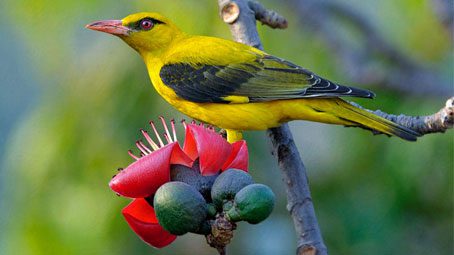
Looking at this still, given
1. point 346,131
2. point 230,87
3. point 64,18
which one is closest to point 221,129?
point 230,87

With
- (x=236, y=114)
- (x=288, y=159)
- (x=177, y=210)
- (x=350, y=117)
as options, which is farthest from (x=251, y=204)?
(x=236, y=114)

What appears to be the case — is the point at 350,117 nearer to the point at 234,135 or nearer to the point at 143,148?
the point at 234,135

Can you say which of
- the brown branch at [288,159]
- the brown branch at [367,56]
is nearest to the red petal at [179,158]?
the brown branch at [288,159]

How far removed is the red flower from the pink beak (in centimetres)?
153

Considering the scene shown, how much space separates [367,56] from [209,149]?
3233mm

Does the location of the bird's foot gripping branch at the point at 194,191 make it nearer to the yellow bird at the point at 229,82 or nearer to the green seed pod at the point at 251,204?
the green seed pod at the point at 251,204

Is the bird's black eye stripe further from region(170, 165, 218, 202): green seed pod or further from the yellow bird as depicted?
region(170, 165, 218, 202): green seed pod

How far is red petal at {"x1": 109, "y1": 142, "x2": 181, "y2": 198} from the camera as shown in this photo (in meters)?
2.29

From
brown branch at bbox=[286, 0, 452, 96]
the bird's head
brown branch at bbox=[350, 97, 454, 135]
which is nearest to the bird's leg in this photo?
the bird's head

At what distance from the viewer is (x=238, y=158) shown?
241 centimetres

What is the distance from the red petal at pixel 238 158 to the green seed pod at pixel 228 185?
0.09 metres

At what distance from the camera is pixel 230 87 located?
394 cm

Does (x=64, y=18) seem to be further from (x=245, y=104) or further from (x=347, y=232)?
(x=347, y=232)

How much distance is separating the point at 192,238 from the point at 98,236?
928mm
